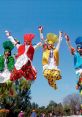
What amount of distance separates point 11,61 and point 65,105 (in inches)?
1227

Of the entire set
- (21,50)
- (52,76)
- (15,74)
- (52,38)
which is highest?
(52,38)

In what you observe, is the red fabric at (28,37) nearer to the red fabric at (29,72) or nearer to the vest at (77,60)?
the red fabric at (29,72)

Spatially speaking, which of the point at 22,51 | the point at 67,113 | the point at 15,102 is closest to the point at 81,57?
the point at 22,51

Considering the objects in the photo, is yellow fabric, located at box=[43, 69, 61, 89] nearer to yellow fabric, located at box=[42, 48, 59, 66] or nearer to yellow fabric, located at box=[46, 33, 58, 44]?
yellow fabric, located at box=[42, 48, 59, 66]

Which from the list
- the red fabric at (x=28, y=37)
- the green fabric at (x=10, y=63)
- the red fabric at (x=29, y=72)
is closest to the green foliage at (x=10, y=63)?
the green fabric at (x=10, y=63)

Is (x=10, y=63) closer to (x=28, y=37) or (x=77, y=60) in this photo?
(x=28, y=37)

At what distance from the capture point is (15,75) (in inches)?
478

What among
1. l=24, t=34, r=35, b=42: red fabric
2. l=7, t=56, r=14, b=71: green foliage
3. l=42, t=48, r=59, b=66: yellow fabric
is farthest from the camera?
l=7, t=56, r=14, b=71: green foliage

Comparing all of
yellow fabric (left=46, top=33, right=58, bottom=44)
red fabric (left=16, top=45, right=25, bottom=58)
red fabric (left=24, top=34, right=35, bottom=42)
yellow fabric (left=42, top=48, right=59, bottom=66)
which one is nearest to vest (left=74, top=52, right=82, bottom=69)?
yellow fabric (left=42, top=48, right=59, bottom=66)

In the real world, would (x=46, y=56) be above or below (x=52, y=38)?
below

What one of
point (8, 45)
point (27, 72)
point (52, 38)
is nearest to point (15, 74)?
point (27, 72)

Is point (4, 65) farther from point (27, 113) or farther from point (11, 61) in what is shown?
point (27, 113)

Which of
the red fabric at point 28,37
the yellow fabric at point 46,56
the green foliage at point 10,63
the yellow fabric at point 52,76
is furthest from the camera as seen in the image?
the green foliage at point 10,63

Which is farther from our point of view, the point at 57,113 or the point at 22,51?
the point at 57,113
